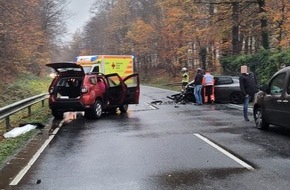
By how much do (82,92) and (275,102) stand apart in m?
7.05

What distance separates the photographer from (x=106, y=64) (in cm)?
2573

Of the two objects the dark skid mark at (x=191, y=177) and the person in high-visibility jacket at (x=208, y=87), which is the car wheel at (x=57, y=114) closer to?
the person in high-visibility jacket at (x=208, y=87)

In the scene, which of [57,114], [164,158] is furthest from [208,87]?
[164,158]

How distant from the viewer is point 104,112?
18031 mm

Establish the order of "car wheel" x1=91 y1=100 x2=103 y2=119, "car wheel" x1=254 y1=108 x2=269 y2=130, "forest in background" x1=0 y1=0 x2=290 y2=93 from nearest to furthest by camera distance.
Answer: "car wheel" x1=254 y1=108 x2=269 y2=130 → "car wheel" x1=91 y1=100 x2=103 y2=119 → "forest in background" x1=0 y1=0 x2=290 y2=93

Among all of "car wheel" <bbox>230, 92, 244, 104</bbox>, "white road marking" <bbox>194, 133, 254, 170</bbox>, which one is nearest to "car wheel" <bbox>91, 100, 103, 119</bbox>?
"white road marking" <bbox>194, 133, 254, 170</bbox>

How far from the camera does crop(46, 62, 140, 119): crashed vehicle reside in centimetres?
1513

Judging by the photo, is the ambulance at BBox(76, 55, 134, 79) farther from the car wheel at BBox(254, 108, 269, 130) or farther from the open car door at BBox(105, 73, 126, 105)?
the car wheel at BBox(254, 108, 269, 130)

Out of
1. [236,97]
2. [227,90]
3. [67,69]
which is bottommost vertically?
[236,97]

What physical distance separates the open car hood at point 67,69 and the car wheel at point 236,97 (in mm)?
8756

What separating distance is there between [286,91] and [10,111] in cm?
772

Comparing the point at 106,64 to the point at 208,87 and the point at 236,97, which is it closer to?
the point at 208,87

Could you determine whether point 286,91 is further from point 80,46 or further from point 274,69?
point 80,46

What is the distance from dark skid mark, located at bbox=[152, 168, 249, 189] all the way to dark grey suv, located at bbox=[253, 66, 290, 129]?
3720 mm
